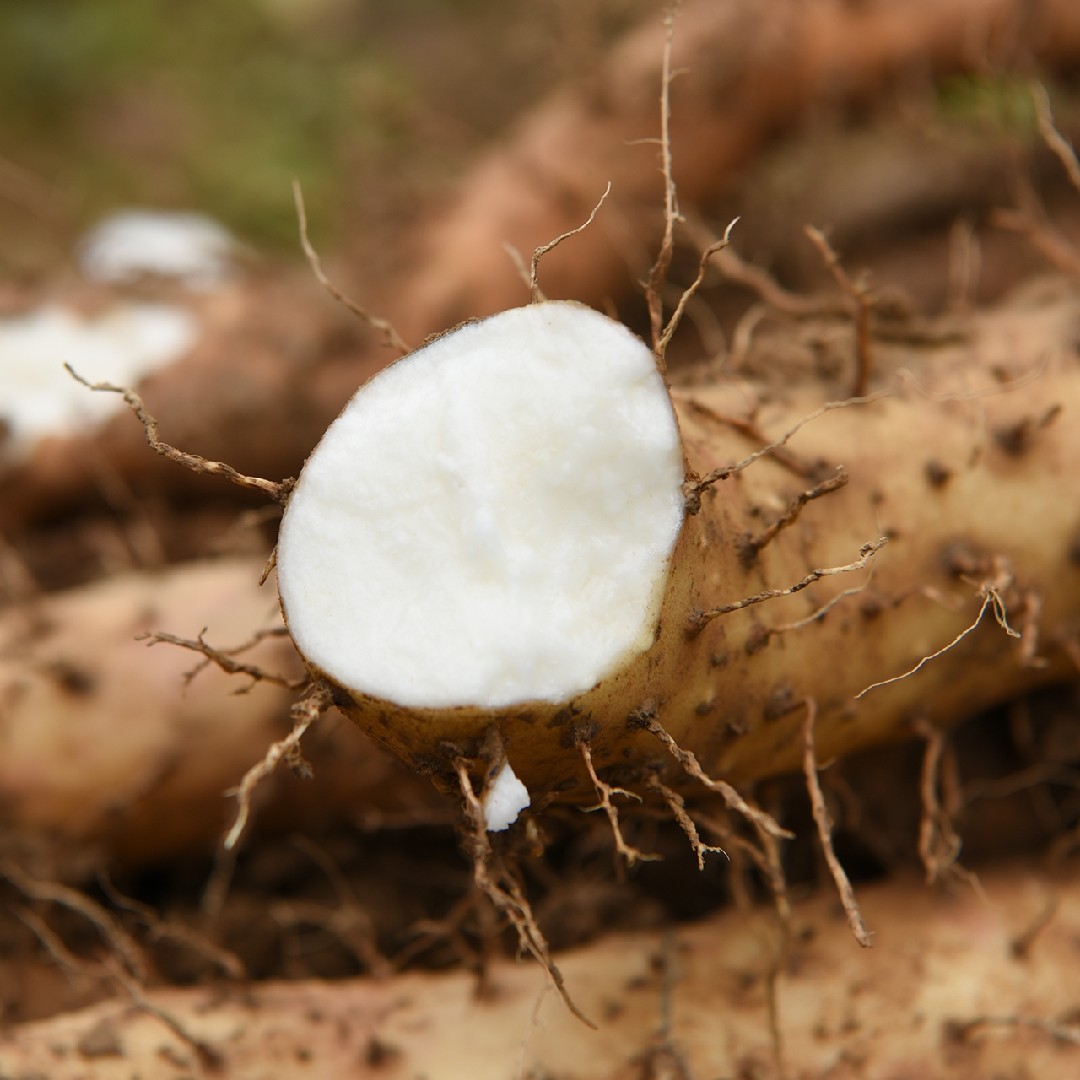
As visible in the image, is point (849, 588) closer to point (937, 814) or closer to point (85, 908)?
point (937, 814)

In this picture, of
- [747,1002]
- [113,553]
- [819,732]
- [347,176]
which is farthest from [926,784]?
[347,176]

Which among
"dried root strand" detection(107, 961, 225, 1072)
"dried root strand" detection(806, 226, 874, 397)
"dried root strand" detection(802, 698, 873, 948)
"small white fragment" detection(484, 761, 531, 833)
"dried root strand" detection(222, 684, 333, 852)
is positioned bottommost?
"dried root strand" detection(107, 961, 225, 1072)

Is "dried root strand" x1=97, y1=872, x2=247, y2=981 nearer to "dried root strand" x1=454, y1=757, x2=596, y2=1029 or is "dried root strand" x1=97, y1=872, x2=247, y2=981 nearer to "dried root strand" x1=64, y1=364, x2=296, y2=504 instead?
"dried root strand" x1=454, y1=757, x2=596, y2=1029

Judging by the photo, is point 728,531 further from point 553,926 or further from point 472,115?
point 472,115

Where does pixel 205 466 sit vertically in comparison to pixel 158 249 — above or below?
above

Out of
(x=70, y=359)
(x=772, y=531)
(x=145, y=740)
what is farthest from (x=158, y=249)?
(x=772, y=531)

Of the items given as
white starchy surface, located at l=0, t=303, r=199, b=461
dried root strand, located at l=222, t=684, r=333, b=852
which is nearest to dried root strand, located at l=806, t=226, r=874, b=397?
dried root strand, located at l=222, t=684, r=333, b=852
